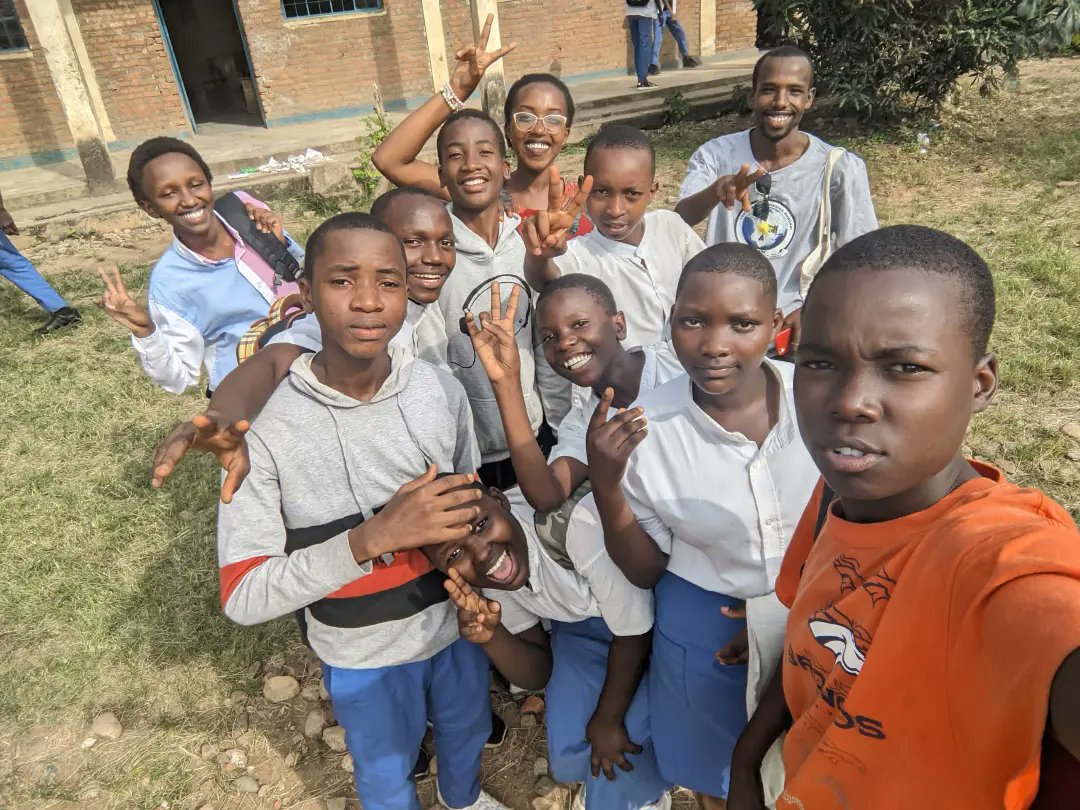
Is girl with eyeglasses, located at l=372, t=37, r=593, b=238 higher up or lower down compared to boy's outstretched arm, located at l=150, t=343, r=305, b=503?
higher up

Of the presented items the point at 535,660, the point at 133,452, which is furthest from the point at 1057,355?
the point at 133,452

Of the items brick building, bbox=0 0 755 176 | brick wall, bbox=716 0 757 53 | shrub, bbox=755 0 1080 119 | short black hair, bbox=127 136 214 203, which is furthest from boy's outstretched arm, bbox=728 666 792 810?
brick wall, bbox=716 0 757 53

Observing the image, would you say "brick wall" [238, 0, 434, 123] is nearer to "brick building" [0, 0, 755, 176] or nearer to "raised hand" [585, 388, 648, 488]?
"brick building" [0, 0, 755, 176]

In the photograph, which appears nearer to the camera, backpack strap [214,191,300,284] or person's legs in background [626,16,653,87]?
backpack strap [214,191,300,284]

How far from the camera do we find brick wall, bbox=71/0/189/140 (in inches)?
336

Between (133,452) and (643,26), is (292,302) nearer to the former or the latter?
(133,452)

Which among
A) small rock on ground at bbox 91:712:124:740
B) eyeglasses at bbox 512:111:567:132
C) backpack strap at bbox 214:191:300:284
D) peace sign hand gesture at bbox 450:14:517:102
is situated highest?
peace sign hand gesture at bbox 450:14:517:102

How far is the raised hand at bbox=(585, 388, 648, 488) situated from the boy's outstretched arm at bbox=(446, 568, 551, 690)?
413mm

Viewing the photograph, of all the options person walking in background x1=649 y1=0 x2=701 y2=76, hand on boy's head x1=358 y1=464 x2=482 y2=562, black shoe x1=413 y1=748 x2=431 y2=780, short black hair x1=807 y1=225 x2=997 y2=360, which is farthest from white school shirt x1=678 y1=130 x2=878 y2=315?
person walking in background x1=649 y1=0 x2=701 y2=76

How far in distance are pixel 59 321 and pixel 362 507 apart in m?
4.98

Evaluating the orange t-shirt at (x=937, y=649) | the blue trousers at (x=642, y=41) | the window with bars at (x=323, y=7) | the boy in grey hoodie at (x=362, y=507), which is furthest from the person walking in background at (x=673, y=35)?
the orange t-shirt at (x=937, y=649)

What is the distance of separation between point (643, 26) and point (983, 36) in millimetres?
4994

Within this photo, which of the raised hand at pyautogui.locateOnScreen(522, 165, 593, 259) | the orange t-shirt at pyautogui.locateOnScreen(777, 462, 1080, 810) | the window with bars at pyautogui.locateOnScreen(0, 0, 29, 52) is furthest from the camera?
the window with bars at pyautogui.locateOnScreen(0, 0, 29, 52)

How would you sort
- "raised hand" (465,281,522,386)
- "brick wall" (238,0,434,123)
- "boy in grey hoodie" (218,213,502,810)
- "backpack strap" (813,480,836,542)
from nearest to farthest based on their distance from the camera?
"backpack strap" (813,480,836,542) → "boy in grey hoodie" (218,213,502,810) → "raised hand" (465,281,522,386) → "brick wall" (238,0,434,123)
